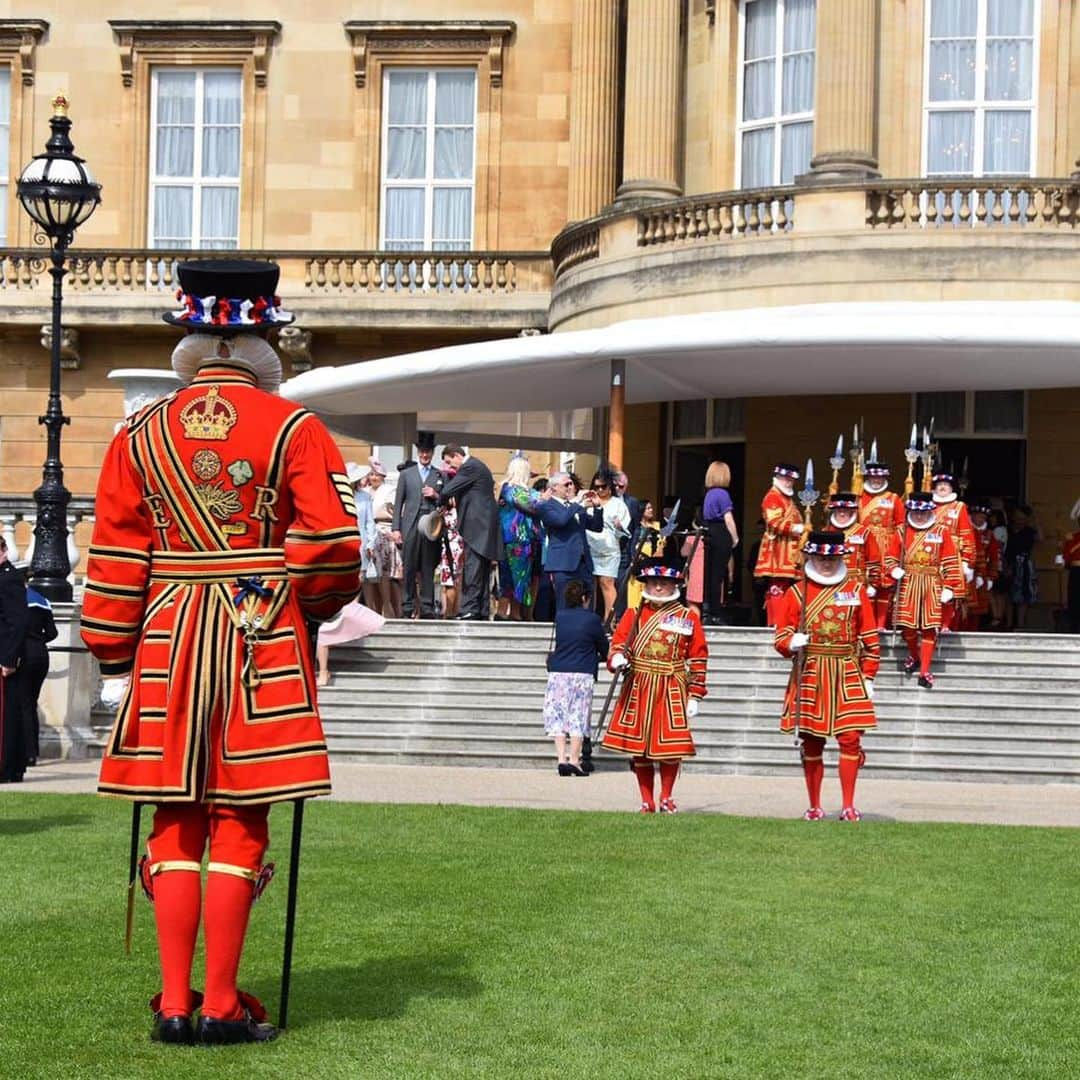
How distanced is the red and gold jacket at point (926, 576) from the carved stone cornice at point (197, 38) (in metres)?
17.3

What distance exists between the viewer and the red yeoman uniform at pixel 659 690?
14688mm

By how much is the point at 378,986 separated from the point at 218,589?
5.39ft

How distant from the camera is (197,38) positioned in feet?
115

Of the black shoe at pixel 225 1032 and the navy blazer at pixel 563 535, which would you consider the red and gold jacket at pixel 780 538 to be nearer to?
the navy blazer at pixel 563 535

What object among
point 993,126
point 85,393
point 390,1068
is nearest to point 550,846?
point 390,1068

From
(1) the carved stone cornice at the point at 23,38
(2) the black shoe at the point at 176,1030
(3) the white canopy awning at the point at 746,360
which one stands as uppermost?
(1) the carved stone cornice at the point at 23,38

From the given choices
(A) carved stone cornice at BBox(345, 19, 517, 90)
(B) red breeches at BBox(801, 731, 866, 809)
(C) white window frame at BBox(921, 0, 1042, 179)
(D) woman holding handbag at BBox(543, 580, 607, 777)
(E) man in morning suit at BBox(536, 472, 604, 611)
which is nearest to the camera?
(B) red breeches at BBox(801, 731, 866, 809)

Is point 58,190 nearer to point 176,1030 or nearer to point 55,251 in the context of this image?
point 55,251

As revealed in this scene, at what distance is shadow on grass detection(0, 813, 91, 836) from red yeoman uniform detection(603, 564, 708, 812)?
3.21m

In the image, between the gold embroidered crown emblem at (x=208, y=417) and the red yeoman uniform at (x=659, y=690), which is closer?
the gold embroidered crown emblem at (x=208, y=417)

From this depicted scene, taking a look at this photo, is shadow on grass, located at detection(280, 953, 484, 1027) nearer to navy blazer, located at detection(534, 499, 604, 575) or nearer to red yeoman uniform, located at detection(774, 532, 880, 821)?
red yeoman uniform, located at detection(774, 532, 880, 821)

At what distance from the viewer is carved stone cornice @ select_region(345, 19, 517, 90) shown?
113 feet

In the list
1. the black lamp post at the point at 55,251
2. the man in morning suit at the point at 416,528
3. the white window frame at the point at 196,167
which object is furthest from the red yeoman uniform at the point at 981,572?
the white window frame at the point at 196,167

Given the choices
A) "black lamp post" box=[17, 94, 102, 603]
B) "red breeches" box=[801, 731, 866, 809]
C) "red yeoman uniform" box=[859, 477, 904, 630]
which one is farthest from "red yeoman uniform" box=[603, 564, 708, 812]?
"black lamp post" box=[17, 94, 102, 603]
